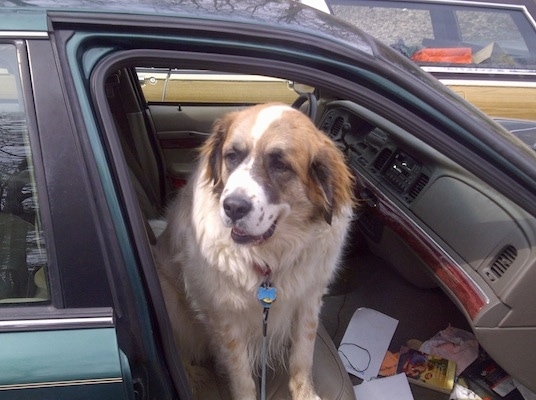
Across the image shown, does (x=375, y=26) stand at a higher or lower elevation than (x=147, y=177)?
higher

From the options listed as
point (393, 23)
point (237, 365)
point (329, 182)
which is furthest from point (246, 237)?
point (393, 23)

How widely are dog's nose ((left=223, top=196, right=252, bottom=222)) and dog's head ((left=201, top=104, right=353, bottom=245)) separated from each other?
2.2 inches

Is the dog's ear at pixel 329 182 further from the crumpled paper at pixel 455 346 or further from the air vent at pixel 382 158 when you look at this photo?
the crumpled paper at pixel 455 346

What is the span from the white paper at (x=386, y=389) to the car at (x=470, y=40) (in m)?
3.07

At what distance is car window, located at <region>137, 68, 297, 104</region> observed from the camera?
4.25 meters

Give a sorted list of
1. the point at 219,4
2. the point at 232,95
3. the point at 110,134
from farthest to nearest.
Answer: the point at 232,95
the point at 219,4
the point at 110,134

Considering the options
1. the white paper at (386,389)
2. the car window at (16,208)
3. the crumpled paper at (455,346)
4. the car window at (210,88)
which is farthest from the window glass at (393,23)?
the car window at (16,208)

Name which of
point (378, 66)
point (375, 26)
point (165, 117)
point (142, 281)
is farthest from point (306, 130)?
point (375, 26)

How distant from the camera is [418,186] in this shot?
8.10ft

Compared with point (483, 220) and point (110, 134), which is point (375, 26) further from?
point (110, 134)

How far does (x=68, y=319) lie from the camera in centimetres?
129

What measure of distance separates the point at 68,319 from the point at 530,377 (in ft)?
5.44

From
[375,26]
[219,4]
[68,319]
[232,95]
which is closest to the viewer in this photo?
[68,319]

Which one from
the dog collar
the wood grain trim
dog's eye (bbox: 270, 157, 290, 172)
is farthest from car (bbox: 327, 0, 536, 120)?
the dog collar
